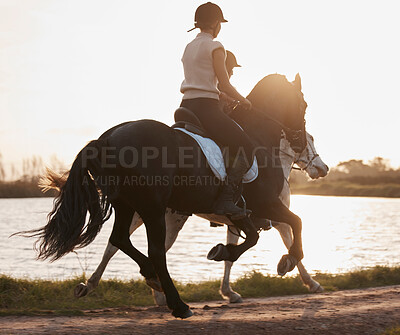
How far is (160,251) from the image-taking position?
688 cm

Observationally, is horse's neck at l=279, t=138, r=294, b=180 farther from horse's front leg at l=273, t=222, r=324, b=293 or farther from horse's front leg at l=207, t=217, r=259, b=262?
horse's front leg at l=207, t=217, r=259, b=262

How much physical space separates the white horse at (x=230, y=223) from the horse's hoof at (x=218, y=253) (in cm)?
72

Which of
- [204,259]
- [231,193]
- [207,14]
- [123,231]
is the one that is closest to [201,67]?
[207,14]

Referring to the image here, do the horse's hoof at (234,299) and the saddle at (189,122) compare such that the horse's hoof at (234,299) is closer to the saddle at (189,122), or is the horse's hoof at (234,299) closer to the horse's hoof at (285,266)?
the horse's hoof at (285,266)

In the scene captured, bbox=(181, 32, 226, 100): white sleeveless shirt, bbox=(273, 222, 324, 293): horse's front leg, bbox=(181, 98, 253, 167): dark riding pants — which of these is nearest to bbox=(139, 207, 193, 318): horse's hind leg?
bbox=(181, 98, 253, 167): dark riding pants

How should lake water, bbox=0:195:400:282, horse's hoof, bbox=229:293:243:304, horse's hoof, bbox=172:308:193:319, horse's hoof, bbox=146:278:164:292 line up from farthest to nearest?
lake water, bbox=0:195:400:282 → horse's hoof, bbox=229:293:243:304 → horse's hoof, bbox=146:278:164:292 → horse's hoof, bbox=172:308:193:319

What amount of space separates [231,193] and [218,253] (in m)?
0.73

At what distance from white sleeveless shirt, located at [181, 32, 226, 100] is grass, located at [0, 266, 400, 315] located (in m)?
3.19

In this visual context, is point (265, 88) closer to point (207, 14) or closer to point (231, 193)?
point (207, 14)

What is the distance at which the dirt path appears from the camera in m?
6.69

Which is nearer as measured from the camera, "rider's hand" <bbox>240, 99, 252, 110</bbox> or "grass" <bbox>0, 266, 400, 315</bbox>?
"rider's hand" <bbox>240, 99, 252, 110</bbox>

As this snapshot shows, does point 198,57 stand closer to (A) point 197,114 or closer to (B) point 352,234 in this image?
(A) point 197,114

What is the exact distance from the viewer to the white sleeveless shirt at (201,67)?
7492 mm

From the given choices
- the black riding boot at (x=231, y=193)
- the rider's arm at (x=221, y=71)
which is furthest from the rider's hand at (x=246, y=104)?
the black riding boot at (x=231, y=193)
